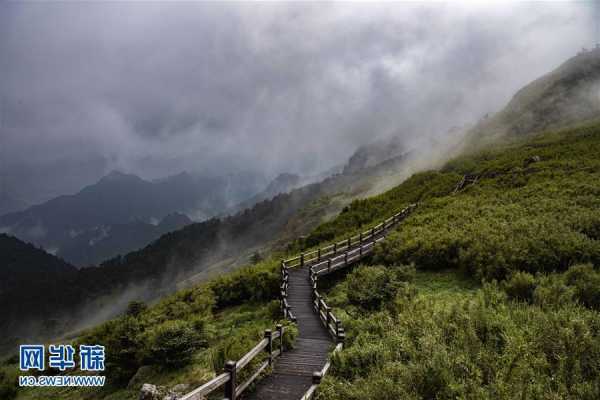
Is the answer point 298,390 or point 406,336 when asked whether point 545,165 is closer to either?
point 406,336

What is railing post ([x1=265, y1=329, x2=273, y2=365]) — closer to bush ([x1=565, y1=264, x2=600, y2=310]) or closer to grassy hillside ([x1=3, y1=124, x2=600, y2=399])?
grassy hillside ([x1=3, y1=124, x2=600, y2=399])

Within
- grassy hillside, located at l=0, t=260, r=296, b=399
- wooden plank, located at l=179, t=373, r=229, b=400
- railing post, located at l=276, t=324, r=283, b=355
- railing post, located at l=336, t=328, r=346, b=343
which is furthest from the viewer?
grassy hillside, located at l=0, t=260, r=296, b=399

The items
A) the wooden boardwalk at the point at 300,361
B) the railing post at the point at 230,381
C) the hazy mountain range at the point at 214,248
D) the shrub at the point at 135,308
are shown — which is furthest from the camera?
the hazy mountain range at the point at 214,248

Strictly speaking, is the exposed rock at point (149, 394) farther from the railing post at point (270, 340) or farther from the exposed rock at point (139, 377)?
the exposed rock at point (139, 377)

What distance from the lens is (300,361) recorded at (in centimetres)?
1238

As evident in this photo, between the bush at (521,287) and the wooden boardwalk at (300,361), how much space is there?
22.9ft

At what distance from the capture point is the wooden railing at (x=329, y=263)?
541 inches

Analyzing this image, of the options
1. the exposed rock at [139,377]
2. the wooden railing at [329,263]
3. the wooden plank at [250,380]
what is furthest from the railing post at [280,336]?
the exposed rock at [139,377]

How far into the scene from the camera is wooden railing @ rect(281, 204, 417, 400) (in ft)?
45.1

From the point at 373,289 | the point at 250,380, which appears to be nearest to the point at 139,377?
the point at 250,380

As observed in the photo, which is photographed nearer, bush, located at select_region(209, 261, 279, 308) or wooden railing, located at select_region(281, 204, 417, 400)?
wooden railing, located at select_region(281, 204, 417, 400)

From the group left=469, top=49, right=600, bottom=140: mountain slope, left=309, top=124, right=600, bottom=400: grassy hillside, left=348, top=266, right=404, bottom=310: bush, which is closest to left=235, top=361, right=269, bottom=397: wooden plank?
left=309, top=124, right=600, bottom=400: grassy hillside

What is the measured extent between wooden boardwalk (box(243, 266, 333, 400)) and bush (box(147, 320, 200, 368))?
4.21 m

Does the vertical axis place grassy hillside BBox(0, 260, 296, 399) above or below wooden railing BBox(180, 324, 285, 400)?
below
